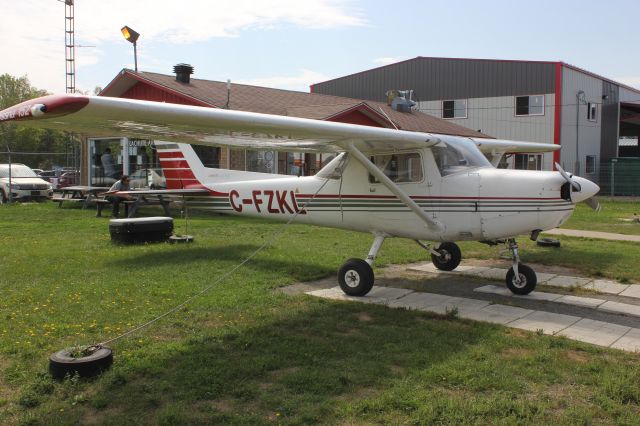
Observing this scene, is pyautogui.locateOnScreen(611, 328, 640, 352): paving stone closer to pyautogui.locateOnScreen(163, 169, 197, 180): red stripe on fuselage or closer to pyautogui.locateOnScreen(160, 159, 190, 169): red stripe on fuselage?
pyautogui.locateOnScreen(163, 169, 197, 180): red stripe on fuselage

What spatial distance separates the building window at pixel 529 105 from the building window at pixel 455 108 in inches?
132

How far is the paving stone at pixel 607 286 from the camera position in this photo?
26.4ft

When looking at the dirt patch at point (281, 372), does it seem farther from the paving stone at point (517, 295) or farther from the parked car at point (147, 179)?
the parked car at point (147, 179)

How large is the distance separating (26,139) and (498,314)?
62.8 metres

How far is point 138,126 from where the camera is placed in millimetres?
5953

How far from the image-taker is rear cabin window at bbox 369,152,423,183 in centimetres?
788

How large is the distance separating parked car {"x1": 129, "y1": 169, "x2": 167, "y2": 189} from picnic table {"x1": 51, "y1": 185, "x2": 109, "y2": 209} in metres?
1.25

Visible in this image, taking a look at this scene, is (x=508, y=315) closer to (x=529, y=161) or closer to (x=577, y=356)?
(x=577, y=356)

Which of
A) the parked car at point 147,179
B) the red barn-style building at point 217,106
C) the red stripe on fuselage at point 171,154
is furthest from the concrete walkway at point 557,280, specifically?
the parked car at point 147,179

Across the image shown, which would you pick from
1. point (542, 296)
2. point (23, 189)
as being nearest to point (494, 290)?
point (542, 296)

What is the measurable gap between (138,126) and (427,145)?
3.88 meters

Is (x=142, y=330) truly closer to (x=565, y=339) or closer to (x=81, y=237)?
(x=565, y=339)

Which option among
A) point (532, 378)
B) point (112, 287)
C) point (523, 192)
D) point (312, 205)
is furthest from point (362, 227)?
point (532, 378)

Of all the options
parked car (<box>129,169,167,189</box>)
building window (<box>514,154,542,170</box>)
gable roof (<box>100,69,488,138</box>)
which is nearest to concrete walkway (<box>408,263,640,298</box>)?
gable roof (<box>100,69,488,138</box>)
